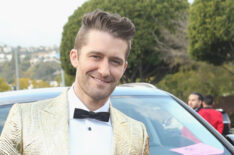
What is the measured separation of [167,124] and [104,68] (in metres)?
1.87

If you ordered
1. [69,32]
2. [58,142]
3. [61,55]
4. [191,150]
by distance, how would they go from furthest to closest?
[61,55]
[69,32]
[191,150]
[58,142]

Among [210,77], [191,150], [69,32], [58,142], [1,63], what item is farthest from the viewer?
[1,63]

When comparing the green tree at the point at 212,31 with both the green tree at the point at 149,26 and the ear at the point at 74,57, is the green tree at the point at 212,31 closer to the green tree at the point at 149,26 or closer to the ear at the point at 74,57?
the green tree at the point at 149,26

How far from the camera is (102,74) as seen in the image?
1777 mm

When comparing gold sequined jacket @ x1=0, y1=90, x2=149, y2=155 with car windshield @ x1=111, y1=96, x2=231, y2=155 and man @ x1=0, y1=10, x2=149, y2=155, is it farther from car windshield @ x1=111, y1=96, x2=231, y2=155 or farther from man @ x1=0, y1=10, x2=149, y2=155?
car windshield @ x1=111, y1=96, x2=231, y2=155

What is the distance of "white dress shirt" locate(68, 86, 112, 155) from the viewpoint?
1.75m

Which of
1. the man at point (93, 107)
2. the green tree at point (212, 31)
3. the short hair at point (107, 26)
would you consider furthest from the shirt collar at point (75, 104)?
the green tree at point (212, 31)

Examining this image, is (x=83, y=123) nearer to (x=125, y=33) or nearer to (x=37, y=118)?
(x=37, y=118)

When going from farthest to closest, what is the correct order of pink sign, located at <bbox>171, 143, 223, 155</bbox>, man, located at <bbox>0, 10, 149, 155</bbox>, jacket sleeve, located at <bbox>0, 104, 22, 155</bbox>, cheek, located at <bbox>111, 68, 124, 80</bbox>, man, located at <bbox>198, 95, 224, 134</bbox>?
1. man, located at <bbox>198, 95, 224, 134</bbox>
2. pink sign, located at <bbox>171, 143, 223, 155</bbox>
3. cheek, located at <bbox>111, 68, 124, 80</bbox>
4. man, located at <bbox>0, 10, 149, 155</bbox>
5. jacket sleeve, located at <bbox>0, 104, 22, 155</bbox>

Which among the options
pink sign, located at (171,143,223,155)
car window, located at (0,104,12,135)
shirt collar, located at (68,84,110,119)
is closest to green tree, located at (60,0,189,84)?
pink sign, located at (171,143,223,155)

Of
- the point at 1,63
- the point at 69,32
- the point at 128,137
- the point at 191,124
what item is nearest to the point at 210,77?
the point at 69,32

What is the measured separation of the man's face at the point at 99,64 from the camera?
1.77 metres

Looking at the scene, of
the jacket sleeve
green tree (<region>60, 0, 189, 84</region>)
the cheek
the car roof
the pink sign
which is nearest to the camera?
the jacket sleeve

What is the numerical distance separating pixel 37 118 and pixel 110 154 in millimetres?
386
